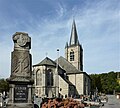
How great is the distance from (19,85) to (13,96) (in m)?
0.62

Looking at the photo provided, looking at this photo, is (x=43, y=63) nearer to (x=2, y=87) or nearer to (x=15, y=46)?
(x=2, y=87)

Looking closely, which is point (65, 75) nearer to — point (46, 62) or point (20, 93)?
point (46, 62)

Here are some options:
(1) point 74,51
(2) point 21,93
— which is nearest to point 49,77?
(1) point 74,51

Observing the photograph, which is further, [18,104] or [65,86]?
[65,86]

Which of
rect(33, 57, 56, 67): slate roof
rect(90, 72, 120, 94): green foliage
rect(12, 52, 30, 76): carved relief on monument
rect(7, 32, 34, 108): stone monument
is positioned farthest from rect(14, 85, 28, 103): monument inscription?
rect(90, 72, 120, 94): green foliage

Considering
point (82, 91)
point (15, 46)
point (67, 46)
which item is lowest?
point (82, 91)

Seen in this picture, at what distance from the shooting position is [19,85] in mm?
12062

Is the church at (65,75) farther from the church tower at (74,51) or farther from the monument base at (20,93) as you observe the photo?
the monument base at (20,93)

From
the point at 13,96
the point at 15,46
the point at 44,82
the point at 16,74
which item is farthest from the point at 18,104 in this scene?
the point at 44,82

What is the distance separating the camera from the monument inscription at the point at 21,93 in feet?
39.1

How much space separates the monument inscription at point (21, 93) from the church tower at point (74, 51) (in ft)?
243

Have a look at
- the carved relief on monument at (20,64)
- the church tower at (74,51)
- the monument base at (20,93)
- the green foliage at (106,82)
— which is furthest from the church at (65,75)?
the carved relief on monument at (20,64)

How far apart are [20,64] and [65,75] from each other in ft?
225

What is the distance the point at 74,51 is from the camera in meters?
86.9
